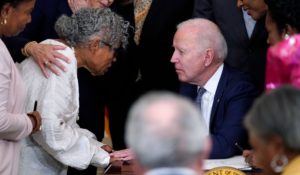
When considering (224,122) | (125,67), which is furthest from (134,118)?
(125,67)

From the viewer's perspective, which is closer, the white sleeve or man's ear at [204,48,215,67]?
the white sleeve

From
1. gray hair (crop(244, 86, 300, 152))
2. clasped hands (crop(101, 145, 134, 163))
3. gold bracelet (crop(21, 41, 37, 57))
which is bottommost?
clasped hands (crop(101, 145, 134, 163))

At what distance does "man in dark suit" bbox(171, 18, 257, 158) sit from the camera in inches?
140

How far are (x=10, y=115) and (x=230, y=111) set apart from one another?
1041 mm

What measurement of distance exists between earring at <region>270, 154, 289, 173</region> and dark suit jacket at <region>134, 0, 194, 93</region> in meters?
2.31

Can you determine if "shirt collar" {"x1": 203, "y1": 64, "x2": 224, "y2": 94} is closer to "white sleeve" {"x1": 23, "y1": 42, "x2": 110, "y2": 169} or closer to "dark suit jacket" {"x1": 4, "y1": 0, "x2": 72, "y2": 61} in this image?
"white sleeve" {"x1": 23, "y1": 42, "x2": 110, "y2": 169}

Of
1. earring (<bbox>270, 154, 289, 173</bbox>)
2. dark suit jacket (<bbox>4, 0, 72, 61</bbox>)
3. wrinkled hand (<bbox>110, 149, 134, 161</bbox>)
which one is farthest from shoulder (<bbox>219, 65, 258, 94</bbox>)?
earring (<bbox>270, 154, 289, 173</bbox>)

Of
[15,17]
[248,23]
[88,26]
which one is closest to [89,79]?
[88,26]

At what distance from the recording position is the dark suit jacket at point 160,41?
14.1 feet

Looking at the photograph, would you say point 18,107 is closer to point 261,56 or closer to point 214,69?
point 214,69

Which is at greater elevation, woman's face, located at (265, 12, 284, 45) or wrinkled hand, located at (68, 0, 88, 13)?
wrinkled hand, located at (68, 0, 88, 13)

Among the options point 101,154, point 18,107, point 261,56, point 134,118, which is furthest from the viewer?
point 261,56

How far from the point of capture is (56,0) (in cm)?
417

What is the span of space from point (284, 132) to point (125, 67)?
2.59 m
